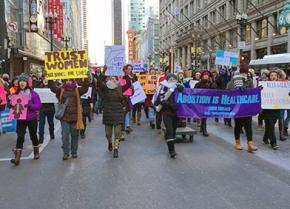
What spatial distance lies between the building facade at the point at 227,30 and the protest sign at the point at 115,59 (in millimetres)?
17100

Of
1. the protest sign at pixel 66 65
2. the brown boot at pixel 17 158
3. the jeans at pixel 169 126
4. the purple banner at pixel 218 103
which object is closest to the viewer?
the brown boot at pixel 17 158

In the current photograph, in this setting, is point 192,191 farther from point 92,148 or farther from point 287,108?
point 287,108

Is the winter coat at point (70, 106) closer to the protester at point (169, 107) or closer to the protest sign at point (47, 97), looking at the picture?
the protester at point (169, 107)

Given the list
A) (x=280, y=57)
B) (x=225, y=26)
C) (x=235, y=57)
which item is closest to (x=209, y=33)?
(x=225, y=26)

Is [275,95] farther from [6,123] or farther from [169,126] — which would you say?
[6,123]

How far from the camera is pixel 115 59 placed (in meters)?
12.4

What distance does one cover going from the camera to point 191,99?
1048 cm

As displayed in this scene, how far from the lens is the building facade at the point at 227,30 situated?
40.8 metres

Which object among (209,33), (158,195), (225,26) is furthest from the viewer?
(209,33)

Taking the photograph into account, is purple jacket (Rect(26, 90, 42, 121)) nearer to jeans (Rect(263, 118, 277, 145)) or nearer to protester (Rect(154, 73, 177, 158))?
protester (Rect(154, 73, 177, 158))

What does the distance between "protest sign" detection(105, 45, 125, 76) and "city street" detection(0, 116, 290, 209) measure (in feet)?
6.43

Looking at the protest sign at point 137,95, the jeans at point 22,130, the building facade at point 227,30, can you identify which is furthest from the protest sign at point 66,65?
the building facade at point 227,30

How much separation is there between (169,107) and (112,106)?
1.25 meters

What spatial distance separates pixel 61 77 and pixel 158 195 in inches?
183
